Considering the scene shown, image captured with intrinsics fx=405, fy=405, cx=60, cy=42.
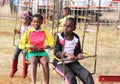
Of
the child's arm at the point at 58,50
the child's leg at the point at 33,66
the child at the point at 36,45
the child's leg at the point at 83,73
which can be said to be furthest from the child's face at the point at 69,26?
the child's leg at the point at 33,66

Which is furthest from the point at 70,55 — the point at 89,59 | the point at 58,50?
the point at 89,59

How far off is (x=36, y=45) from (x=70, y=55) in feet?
3.59

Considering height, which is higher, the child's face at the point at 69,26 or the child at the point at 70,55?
the child's face at the point at 69,26

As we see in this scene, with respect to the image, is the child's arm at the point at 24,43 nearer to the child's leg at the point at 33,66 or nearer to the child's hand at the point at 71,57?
the child's leg at the point at 33,66

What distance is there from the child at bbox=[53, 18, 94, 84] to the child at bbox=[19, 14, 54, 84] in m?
0.53

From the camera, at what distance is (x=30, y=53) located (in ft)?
21.6

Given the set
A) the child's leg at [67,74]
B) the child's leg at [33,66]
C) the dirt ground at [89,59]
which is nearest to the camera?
the child's leg at [67,74]

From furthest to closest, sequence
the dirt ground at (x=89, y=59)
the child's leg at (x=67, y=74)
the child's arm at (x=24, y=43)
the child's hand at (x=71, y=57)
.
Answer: the dirt ground at (x=89, y=59) → the child's arm at (x=24, y=43) → the child's hand at (x=71, y=57) → the child's leg at (x=67, y=74)

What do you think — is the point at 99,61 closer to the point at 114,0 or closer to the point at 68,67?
the point at 68,67

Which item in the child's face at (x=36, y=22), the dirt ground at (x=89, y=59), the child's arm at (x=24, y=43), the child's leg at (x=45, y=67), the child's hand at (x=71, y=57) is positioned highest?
the child's face at (x=36, y=22)

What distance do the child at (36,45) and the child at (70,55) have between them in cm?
53

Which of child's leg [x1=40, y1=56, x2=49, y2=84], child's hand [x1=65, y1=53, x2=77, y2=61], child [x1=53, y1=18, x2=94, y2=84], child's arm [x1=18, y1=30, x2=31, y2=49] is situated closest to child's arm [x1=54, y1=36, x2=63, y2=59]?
child [x1=53, y1=18, x2=94, y2=84]

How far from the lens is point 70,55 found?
575 centimetres

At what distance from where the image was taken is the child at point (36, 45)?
641cm
